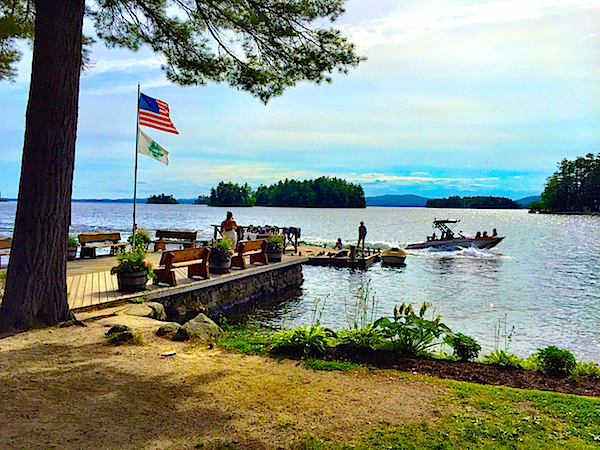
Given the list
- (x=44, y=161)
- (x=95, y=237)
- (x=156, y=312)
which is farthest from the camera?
(x=95, y=237)

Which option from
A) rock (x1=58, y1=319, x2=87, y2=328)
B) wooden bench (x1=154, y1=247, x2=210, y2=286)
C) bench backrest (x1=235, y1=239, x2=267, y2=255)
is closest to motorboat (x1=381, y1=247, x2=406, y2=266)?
bench backrest (x1=235, y1=239, x2=267, y2=255)

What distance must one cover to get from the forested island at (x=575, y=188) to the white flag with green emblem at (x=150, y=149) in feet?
434

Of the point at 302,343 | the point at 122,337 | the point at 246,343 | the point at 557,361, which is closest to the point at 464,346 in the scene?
the point at 557,361

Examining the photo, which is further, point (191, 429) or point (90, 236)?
point (90, 236)

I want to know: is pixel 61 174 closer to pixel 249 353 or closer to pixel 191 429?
pixel 249 353

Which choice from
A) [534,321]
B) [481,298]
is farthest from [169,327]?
[481,298]

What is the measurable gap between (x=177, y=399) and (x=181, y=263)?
24.0ft

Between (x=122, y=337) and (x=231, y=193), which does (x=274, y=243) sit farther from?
(x=231, y=193)

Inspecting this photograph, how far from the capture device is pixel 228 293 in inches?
539

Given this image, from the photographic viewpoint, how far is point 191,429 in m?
3.82

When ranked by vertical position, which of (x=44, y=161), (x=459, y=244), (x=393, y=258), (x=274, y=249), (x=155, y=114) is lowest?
(x=393, y=258)

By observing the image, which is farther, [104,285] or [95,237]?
[95,237]

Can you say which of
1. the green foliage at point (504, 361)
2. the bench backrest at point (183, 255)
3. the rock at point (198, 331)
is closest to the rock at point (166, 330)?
the rock at point (198, 331)

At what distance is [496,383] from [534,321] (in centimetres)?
1125
